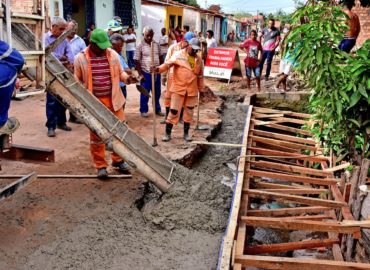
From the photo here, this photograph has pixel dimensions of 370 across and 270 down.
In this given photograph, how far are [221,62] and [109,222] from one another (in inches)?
420

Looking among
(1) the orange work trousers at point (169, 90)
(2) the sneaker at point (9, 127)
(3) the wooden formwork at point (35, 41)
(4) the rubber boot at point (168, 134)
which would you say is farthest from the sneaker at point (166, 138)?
(2) the sneaker at point (9, 127)

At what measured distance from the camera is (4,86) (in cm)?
305

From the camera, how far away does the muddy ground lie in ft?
11.3

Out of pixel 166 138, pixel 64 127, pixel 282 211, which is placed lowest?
pixel 282 211

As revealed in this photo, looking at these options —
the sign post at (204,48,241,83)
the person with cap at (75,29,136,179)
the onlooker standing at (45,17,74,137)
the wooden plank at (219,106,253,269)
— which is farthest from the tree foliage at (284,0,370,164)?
the sign post at (204,48,241,83)

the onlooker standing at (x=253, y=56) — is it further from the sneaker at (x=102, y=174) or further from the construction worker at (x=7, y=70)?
the construction worker at (x=7, y=70)

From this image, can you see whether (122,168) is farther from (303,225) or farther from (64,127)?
(303,225)

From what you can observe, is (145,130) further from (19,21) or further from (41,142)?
(19,21)

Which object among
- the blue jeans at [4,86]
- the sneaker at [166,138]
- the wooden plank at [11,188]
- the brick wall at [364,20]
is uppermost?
the brick wall at [364,20]

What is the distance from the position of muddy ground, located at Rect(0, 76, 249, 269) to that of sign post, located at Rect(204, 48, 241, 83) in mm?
9013

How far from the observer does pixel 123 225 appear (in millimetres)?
3971

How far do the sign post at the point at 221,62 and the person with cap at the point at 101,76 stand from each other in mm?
9176

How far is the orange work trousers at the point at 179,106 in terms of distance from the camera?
6375 mm

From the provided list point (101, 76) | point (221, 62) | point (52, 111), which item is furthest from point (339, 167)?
point (221, 62)
